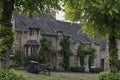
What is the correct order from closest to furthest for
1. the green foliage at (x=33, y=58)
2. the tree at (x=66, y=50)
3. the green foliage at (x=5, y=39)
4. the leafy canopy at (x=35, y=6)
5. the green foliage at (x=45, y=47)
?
the green foliage at (x=5, y=39)
the leafy canopy at (x=35, y=6)
the green foliage at (x=33, y=58)
the green foliage at (x=45, y=47)
the tree at (x=66, y=50)

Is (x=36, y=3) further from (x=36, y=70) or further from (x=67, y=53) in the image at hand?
(x=67, y=53)

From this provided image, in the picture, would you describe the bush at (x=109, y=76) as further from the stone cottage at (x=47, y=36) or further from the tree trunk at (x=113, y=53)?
the stone cottage at (x=47, y=36)

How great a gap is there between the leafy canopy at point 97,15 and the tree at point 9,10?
1558 mm

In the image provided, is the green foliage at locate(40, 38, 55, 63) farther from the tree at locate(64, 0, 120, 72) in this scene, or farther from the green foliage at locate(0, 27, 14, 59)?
the green foliage at locate(0, 27, 14, 59)

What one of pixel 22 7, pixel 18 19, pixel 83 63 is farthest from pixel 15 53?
pixel 22 7

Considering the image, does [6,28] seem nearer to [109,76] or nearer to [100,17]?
[100,17]

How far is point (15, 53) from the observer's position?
5166cm

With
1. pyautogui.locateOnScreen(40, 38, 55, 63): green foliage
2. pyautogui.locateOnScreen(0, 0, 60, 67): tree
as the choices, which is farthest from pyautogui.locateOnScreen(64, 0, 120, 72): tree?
pyautogui.locateOnScreen(40, 38, 55, 63): green foliage

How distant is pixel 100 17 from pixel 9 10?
6.60 meters

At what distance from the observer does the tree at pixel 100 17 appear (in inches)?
826

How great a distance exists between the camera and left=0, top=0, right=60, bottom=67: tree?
57.9ft

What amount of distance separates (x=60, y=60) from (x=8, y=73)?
41.6m

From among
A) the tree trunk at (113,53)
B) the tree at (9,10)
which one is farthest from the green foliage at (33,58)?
the tree at (9,10)

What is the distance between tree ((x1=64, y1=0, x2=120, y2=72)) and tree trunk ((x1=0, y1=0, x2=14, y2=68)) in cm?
323
